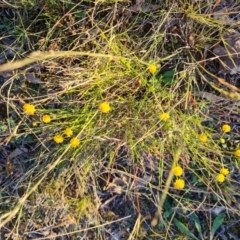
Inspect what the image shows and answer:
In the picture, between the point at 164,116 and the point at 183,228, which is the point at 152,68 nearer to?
the point at 164,116

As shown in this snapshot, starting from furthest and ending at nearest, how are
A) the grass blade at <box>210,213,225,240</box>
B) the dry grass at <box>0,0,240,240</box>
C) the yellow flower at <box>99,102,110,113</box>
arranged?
the grass blade at <box>210,213,225,240</box>, the dry grass at <box>0,0,240,240</box>, the yellow flower at <box>99,102,110,113</box>

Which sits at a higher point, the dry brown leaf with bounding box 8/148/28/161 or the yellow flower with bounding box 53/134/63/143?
the yellow flower with bounding box 53/134/63/143

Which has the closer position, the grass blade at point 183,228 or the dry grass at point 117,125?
the dry grass at point 117,125

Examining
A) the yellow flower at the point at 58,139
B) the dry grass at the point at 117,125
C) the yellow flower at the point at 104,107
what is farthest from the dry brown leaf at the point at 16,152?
the yellow flower at the point at 104,107

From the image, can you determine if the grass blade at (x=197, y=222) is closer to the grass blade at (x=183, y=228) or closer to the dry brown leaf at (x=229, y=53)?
the grass blade at (x=183, y=228)

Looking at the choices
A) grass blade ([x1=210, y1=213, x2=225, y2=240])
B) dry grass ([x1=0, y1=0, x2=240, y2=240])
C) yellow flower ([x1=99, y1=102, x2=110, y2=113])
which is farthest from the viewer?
grass blade ([x1=210, y1=213, x2=225, y2=240])

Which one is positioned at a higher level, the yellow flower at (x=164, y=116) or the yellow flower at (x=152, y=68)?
the yellow flower at (x=152, y=68)

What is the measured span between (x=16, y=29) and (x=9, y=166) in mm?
602

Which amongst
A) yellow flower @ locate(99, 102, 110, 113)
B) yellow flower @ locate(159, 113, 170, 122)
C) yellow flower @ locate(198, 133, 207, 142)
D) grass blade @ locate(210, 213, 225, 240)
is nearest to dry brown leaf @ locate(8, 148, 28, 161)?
yellow flower @ locate(99, 102, 110, 113)

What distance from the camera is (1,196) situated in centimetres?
185

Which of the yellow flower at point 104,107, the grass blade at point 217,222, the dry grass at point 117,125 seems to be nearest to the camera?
the yellow flower at point 104,107

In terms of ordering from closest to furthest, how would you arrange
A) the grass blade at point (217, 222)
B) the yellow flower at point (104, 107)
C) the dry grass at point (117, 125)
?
the yellow flower at point (104, 107), the dry grass at point (117, 125), the grass blade at point (217, 222)

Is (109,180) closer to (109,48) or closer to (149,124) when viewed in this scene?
(149,124)

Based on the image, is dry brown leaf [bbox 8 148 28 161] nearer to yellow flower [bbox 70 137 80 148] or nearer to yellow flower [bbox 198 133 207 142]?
yellow flower [bbox 70 137 80 148]
